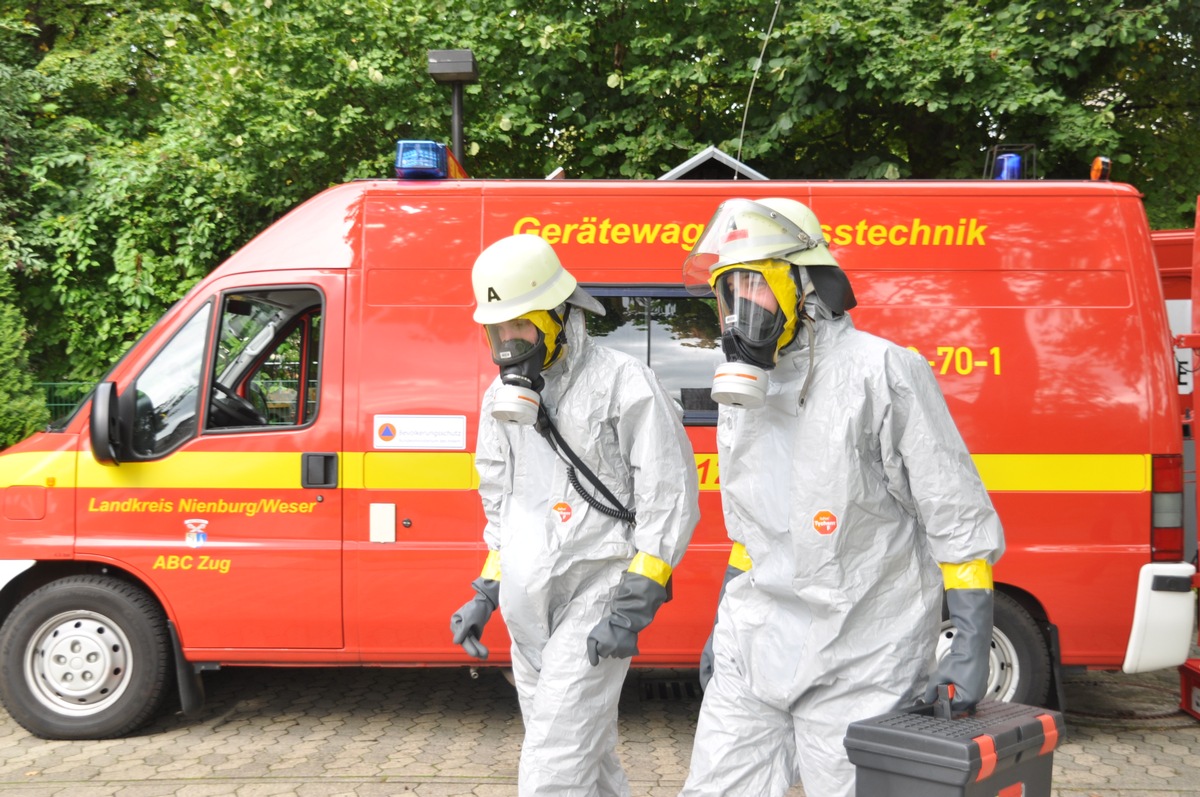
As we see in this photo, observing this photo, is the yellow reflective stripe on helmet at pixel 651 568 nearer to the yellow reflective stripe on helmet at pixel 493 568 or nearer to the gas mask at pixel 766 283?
the yellow reflective stripe on helmet at pixel 493 568

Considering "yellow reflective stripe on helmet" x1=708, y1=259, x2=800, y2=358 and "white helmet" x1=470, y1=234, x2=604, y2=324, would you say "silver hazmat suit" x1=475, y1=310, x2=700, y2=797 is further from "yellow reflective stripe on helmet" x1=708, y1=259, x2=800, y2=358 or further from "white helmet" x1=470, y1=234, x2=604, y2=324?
"yellow reflective stripe on helmet" x1=708, y1=259, x2=800, y2=358

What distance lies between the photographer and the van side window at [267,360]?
5.25 metres

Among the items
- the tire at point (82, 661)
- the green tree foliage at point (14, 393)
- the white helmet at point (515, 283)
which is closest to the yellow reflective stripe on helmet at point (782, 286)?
the white helmet at point (515, 283)

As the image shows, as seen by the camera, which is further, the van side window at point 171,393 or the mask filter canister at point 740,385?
the van side window at point 171,393

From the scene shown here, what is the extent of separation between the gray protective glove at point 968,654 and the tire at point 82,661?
4032 millimetres

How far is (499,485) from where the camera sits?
3.54 metres

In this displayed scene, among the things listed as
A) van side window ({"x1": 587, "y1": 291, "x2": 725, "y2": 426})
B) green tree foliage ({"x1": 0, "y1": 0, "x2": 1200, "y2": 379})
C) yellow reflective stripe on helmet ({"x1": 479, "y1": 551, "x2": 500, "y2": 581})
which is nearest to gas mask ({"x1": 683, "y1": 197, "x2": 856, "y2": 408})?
yellow reflective stripe on helmet ({"x1": 479, "y1": 551, "x2": 500, "y2": 581})

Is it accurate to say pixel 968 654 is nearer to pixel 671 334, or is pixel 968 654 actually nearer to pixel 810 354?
pixel 810 354

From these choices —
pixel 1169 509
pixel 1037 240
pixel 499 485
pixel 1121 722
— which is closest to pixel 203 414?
pixel 499 485

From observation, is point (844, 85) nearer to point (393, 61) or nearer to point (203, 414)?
point (393, 61)

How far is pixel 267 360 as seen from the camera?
17.7ft

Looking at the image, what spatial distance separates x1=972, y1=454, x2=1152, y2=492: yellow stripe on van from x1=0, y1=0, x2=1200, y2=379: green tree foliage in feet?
14.7

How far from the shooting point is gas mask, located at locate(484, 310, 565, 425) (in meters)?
3.16

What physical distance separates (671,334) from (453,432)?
1101 millimetres
